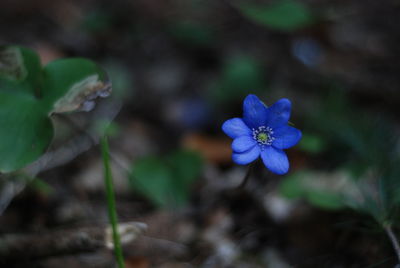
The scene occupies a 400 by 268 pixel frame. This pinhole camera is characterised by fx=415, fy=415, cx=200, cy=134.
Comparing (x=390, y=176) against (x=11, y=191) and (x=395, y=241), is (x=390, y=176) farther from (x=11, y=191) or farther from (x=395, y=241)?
(x=11, y=191)

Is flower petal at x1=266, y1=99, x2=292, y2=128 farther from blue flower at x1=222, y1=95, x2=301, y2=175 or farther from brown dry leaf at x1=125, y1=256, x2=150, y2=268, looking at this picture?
brown dry leaf at x1=125, y1=256, x2=150, y2=268

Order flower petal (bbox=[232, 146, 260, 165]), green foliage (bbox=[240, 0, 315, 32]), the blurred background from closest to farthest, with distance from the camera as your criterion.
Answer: flower petal (bbox=[232, 146, 260, 165])
the blurred background
green foliage (bbox=[240, 0, 315, 32])

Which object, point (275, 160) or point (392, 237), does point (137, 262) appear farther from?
point (392, 237)

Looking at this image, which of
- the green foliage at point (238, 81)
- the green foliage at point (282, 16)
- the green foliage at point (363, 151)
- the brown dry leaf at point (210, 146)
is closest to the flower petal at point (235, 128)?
the green foliage at point (363, 151)

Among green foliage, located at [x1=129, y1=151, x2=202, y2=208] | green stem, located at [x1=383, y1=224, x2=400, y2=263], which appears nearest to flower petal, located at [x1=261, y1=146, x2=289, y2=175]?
green stem, located at [x1=383, y1=224, x2=400, y2=263]

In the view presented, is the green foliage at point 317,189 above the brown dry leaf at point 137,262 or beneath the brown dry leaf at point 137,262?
above

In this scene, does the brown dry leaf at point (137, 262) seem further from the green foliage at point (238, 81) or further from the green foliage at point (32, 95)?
the green foliage at point (238, 81)

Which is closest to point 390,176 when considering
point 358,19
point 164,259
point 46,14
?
point 164,259
